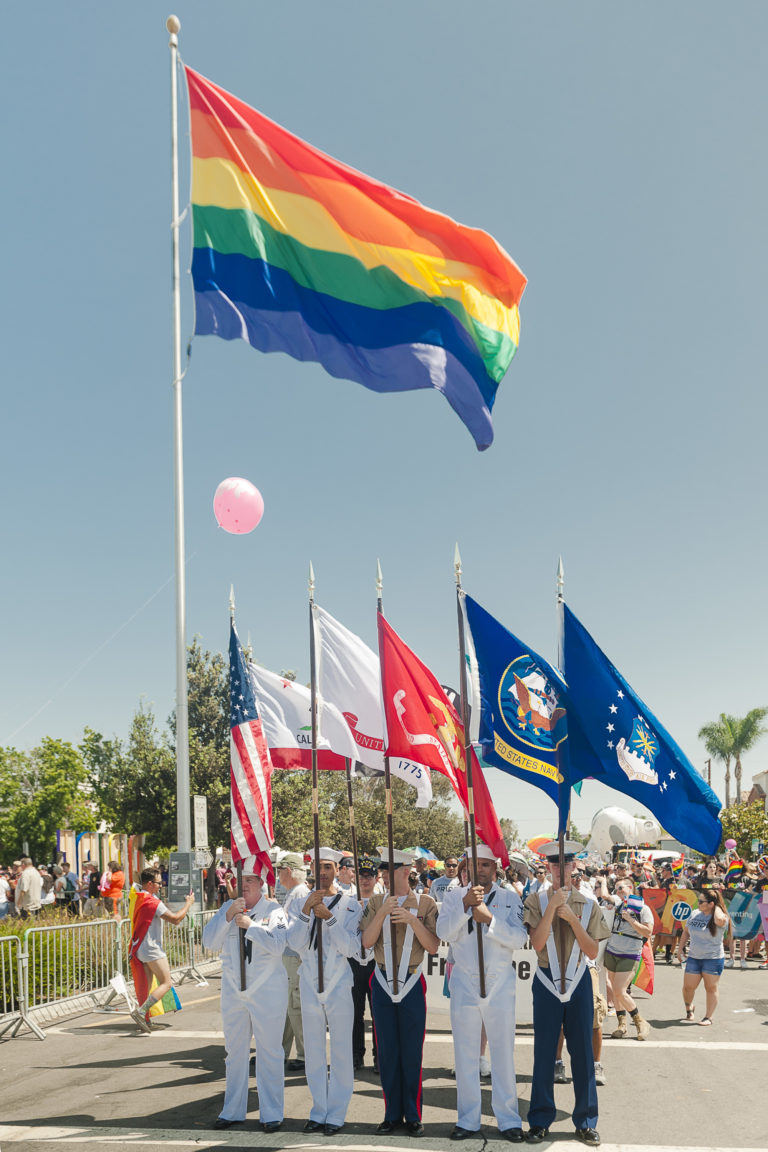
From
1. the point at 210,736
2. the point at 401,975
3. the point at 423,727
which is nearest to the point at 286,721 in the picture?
the point at 423,727

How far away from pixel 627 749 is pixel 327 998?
10.6 ft

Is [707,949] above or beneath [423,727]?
beneath

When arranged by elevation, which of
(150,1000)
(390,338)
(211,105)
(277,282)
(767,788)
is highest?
(211,105)

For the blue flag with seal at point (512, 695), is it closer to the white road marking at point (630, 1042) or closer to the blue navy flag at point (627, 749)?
the blue navy flag at point (627, 749)

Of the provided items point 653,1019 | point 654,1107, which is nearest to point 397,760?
point 654,1107

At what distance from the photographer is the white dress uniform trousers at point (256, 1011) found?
7.24 metres

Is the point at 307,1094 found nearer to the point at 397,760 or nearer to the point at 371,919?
the point at 371,919

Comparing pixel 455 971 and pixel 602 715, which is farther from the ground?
pixel 602 715

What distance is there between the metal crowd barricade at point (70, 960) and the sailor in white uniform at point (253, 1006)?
5.12m

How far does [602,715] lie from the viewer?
8727mm

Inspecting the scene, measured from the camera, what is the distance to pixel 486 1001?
7.11 meters

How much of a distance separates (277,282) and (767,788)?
82.8 metres

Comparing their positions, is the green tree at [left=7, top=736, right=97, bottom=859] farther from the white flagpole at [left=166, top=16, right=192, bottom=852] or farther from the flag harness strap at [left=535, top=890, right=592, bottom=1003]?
the flag harness strap at [left=535, top=890, right=592, bottom=1003]

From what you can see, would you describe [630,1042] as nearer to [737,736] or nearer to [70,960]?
[70,960]
